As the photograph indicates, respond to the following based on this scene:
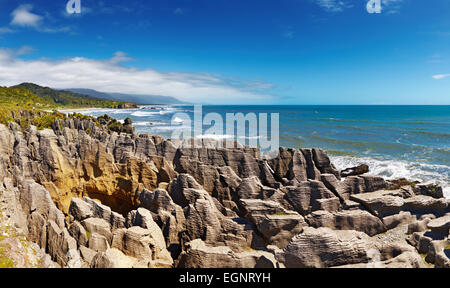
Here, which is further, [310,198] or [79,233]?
[310,198]

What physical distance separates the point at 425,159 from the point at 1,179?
120 ft

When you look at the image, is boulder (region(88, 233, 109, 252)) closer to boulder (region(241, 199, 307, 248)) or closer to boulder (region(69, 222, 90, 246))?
boulder (region(69, 222, 90, 246))

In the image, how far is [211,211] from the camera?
29.3 feet

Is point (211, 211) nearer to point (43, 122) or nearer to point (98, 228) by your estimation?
point (98, 228)

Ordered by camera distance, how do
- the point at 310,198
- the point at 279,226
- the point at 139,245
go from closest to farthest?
1. the point at 139,245
2. the point at 279,226
3. the point at 310,198

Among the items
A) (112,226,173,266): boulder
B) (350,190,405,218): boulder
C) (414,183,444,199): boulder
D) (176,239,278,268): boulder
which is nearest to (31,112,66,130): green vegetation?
(112,226,173,266): boulder

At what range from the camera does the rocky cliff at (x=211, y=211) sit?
723cm

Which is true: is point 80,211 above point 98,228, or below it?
above

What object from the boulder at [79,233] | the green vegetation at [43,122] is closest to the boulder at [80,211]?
the boulder at [79,233]

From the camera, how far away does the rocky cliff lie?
7.23 m

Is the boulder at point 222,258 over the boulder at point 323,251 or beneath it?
beneath

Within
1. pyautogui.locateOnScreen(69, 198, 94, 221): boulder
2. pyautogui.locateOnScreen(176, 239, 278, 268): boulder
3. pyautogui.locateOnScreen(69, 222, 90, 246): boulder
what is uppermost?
pyautogui.locateOnScreen(69, 198, 94, 221): boulder

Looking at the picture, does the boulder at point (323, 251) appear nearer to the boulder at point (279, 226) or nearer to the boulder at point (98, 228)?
the boulder at point (279, 226)

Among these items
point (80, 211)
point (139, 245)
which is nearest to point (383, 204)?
point (139, 245)
